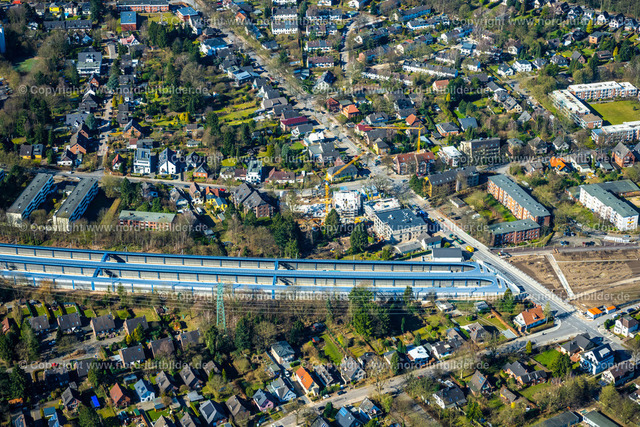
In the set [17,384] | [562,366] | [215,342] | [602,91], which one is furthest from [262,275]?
[602,91]

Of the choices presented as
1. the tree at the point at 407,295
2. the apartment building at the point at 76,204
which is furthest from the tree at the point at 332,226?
the apartment building at the point at 76,204

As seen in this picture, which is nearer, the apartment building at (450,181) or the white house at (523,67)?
the apartment building at (450,181)

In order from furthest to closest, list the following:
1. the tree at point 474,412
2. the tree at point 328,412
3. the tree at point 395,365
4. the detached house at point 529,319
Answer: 1. the detached house at point 529,319
2. the tree at point 395,365
3. the tree at point 328,412
4. the tree at point 474,412

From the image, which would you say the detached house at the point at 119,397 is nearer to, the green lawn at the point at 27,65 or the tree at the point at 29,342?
the tree at the point at 29,342

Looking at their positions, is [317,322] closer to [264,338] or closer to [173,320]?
[264,338]

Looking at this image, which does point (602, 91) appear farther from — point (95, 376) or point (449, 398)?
point (95, 376)

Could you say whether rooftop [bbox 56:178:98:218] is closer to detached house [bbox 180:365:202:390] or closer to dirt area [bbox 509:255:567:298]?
detached house [bbox 180:365:202:390]
